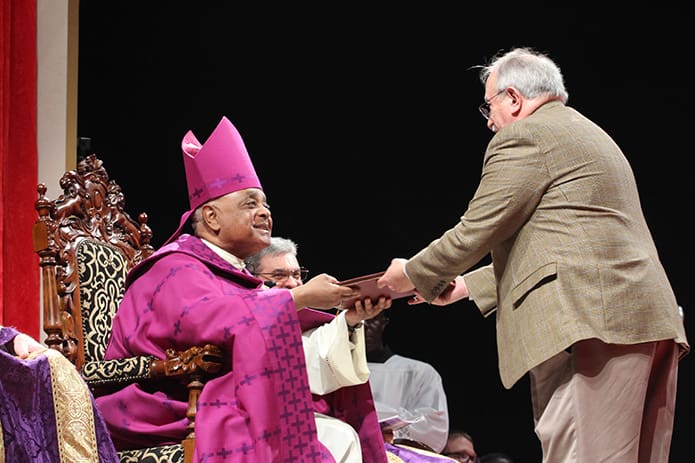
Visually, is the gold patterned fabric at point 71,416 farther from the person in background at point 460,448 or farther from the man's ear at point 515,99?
the person in background at point 460,448

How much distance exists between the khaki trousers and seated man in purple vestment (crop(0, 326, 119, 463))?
3.61ft

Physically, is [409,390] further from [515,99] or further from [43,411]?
[43,411]

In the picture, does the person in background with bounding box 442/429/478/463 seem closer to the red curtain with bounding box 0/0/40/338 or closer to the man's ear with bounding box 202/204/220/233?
the red curtain with bounding box 0/0/40/338

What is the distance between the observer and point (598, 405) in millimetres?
2570

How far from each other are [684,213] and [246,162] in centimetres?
313

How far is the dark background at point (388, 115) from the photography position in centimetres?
563

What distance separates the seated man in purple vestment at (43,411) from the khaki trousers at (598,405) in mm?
1100

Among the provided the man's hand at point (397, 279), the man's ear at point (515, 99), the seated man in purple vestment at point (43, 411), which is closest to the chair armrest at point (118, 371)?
the seated man in purple vestment at point (43, 411)

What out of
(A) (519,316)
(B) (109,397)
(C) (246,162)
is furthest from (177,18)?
(A) (519,316)

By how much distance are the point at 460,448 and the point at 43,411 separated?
3019 mm

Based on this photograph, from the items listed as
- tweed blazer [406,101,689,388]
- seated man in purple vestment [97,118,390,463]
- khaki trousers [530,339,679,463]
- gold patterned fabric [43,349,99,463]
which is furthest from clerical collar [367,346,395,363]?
gold patterned fabric [43,349,99,463]

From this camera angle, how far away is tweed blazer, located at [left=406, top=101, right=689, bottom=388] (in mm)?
2555

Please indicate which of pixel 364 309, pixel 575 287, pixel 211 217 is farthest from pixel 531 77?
pixel 211 217

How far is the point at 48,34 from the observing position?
14.9ft
